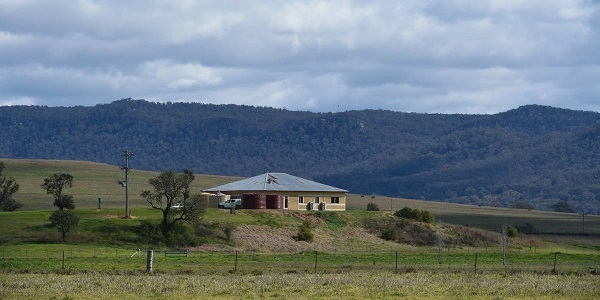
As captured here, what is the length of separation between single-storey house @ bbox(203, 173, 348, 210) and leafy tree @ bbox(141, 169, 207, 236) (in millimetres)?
15605

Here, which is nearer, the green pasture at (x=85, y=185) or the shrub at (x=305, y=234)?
the shrub at (x=305, y=234)

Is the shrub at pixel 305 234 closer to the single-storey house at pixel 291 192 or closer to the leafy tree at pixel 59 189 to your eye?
the single-storey house at pixel 291 192

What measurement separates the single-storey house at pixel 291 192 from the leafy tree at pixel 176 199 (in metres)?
15.6

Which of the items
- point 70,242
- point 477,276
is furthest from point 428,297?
point 70,242

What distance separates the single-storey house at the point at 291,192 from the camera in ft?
369

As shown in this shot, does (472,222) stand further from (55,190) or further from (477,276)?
(477,276)

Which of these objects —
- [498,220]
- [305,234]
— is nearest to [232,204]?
[305,234]

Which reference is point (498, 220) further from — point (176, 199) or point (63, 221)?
point (63, 221)

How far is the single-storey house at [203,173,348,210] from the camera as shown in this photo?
112500 mm

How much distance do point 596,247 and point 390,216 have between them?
746 inches

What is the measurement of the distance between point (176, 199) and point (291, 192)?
67.0 ft

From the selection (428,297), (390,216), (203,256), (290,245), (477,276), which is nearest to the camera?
(428,297)

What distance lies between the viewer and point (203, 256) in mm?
77438

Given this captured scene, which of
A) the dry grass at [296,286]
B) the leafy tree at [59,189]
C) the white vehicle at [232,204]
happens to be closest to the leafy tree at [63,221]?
the leafy tree at [59,189]
